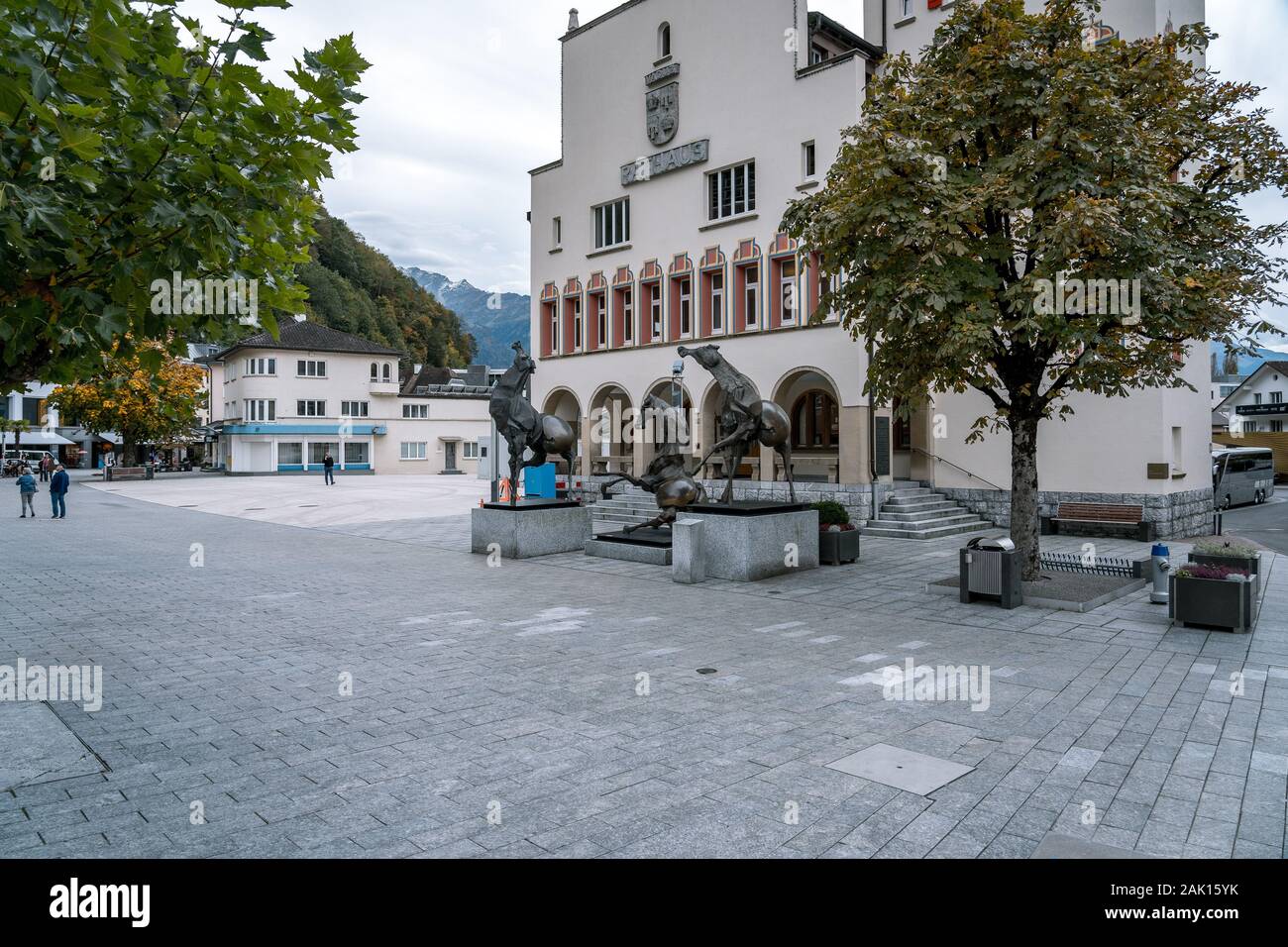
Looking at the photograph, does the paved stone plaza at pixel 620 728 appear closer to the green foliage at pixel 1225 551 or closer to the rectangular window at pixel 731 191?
the green foliage at pixel 1225 551

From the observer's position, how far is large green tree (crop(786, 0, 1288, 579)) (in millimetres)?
11281

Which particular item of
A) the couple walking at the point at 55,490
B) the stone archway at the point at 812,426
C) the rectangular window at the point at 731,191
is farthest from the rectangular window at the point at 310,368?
the stone archway at the point at 812,426

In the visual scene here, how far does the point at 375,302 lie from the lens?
10862cm

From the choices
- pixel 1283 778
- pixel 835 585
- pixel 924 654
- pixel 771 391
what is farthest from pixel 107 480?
pixel 1283 778

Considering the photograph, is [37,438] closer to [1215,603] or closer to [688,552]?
[688,552]

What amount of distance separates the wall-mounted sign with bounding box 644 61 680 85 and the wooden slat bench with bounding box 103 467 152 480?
156 feet

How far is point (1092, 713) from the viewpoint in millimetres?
7016

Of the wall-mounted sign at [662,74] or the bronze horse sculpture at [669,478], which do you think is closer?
the bronze horse sculpture at [669,478]

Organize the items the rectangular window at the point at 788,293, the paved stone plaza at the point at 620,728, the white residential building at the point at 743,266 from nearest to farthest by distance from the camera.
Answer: the paved stone plaza at the point at 620,728 → the white residential building at the point at 743,266 → the rectangular window at the point at 788,293

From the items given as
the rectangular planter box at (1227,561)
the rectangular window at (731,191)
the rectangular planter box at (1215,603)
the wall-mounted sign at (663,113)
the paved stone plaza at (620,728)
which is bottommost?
the paved stone plaza at (620,728)

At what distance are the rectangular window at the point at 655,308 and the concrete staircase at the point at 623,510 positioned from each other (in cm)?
668

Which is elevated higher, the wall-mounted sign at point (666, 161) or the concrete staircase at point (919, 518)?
the wall-mounted sign at point (666, 161)

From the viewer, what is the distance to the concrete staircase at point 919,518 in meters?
22.0

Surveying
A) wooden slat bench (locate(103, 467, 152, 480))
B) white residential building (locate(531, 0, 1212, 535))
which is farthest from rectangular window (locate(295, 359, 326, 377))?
white residential building (locate(531, 0, 1212, 535))
